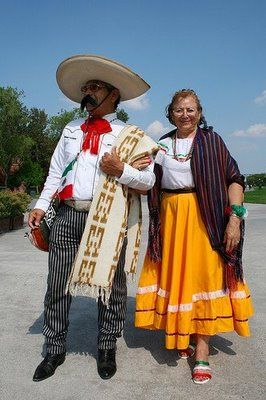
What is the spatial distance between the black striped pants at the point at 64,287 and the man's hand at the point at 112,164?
33cm

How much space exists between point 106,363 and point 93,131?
1.55m

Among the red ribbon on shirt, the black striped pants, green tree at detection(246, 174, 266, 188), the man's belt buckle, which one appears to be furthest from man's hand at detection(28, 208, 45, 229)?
green tree at detection(246, 174, 266, 188)

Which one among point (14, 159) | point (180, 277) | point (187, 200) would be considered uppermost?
point (14, 159)

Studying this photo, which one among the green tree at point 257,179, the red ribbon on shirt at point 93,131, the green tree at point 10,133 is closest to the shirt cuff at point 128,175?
the red ribbon on shirt at point 93,131

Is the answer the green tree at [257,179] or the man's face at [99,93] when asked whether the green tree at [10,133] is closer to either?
the green tree at [257,179]

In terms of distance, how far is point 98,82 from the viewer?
3002mm

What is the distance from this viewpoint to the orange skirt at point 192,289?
2.97 meters

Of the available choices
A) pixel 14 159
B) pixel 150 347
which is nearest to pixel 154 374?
pixel 150 347

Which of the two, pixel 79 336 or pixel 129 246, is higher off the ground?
pixel 129 246

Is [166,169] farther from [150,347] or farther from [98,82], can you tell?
[150,347]

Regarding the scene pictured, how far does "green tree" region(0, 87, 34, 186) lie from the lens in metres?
39.4

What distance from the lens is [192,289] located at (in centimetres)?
300

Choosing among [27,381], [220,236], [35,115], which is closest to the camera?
[27,381]

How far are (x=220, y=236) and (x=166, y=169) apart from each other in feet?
1.93
